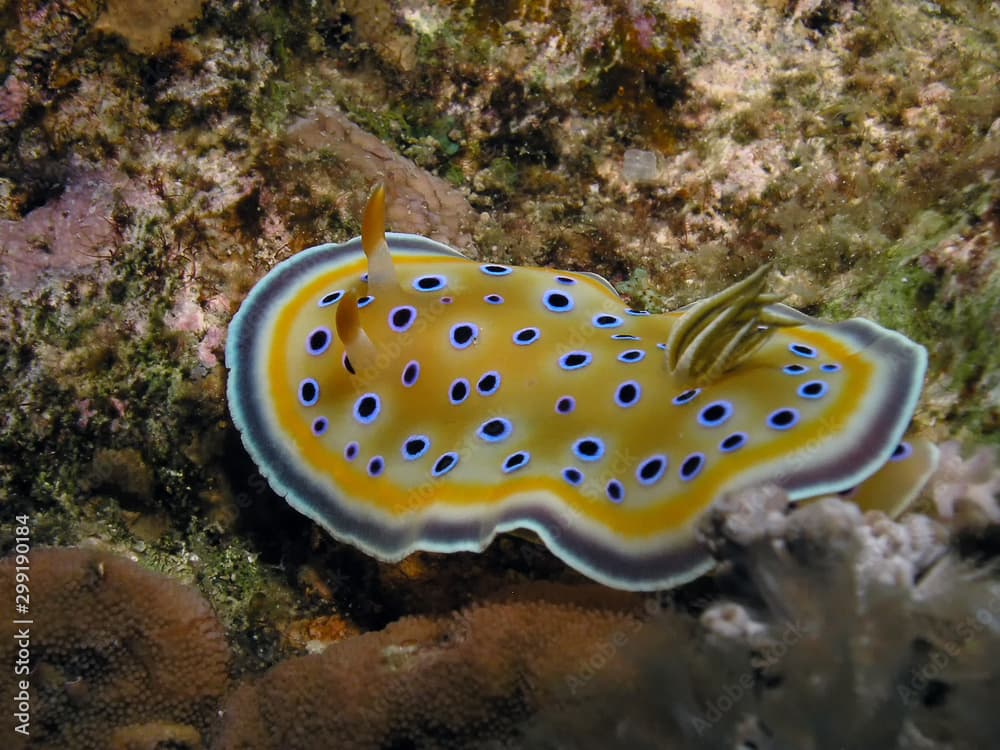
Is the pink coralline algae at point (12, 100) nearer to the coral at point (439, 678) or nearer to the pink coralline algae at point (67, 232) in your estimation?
the pink coralline algae at point (67, 232)

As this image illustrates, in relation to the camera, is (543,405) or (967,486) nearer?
(967,486)

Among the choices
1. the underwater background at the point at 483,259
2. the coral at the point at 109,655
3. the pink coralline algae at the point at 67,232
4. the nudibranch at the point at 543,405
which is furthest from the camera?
the pink coralline algae at the point at 67,232

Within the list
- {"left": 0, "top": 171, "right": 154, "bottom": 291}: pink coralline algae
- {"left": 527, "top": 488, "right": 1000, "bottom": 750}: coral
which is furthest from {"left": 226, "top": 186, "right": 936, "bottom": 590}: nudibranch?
{"left": 0, "top": 171, "right": 154, "bottom": 291}: pink coralline algae

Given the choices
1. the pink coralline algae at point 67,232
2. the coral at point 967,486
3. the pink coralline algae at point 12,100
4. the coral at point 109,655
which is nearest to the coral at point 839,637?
the coral at point 967,486

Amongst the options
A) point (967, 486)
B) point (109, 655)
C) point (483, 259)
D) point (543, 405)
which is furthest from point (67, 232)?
point (967, 486)

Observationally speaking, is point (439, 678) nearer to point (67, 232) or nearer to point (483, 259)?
point (483, 259)

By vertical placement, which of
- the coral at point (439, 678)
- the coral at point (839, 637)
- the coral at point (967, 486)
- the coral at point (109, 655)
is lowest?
the coral at point (109, 655)
